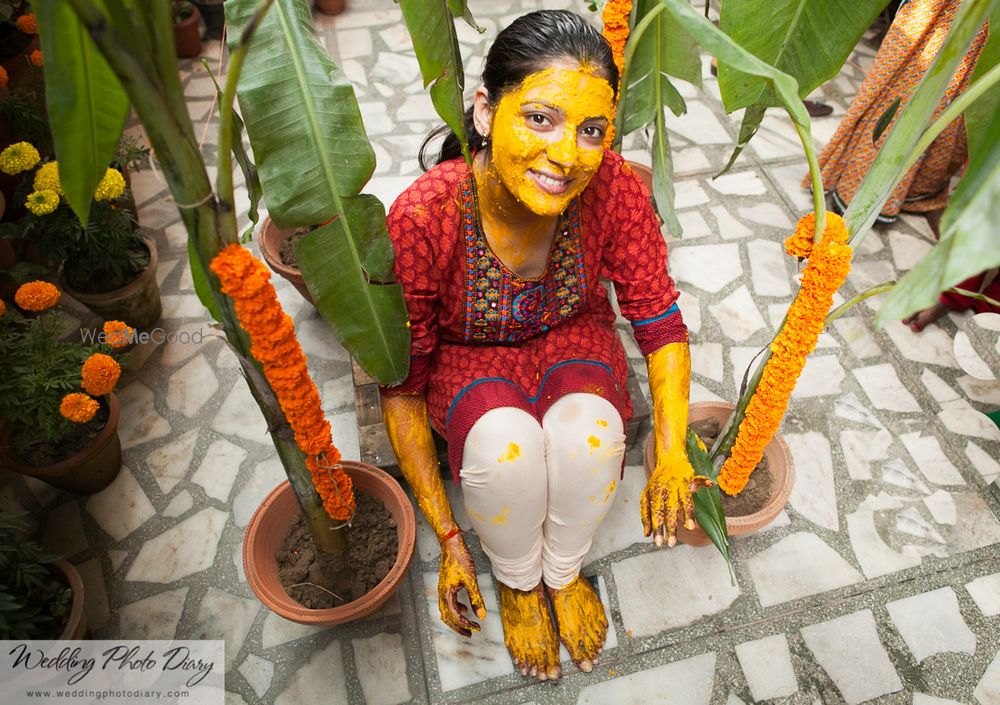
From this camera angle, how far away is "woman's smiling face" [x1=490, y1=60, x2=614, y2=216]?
40.6 inches

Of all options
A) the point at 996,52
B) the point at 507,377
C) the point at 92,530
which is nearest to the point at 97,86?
the point at 507,377

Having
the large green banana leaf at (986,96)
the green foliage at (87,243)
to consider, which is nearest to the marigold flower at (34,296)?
the green foliage at (87,243)

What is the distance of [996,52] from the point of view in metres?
0.94

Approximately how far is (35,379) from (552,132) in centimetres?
127

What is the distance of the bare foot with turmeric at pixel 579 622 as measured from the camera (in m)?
1.48

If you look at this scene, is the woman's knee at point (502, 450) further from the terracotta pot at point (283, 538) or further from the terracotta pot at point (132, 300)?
the terracotta pot at point (132, 300)

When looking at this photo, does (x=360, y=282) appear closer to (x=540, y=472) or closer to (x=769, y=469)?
(x=540, y=472)

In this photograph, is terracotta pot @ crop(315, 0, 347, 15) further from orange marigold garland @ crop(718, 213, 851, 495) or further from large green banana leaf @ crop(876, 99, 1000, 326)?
large green banana leaf @ crop(876, 99, 1000, 326)

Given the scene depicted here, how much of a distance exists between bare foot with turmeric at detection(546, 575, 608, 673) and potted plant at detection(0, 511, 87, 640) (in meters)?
1.02

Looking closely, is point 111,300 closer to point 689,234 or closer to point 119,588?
point 119,588

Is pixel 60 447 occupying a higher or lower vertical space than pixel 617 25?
lower

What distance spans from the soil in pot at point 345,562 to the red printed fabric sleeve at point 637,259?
0.69 meters

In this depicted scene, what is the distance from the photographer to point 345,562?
1.36m

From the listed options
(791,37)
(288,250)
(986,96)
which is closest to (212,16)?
(288,250)
